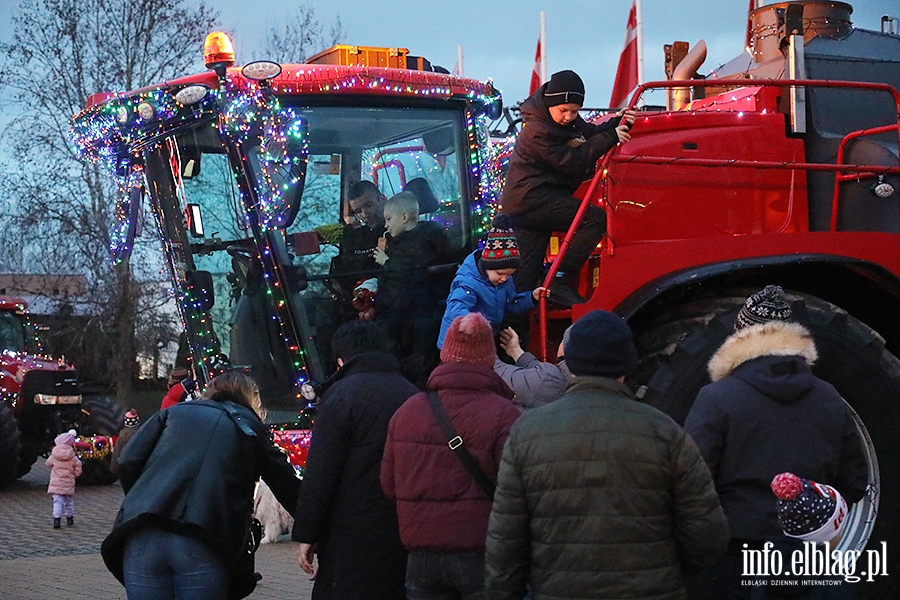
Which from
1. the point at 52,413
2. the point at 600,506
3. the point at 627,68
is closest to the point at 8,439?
the point at 52,413

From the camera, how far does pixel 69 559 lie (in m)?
10.1

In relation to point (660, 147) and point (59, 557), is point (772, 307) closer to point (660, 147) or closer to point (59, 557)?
point (660, 147)

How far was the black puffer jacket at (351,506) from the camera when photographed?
450cm

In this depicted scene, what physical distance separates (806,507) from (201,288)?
14.4 ft

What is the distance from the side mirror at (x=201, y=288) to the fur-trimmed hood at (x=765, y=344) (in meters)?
3.82

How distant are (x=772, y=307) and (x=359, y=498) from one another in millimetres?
1845

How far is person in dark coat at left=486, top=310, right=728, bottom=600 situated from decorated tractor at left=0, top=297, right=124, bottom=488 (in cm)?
1355

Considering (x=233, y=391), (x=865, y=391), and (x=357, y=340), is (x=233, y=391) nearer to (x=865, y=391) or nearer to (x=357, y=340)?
(x=357, y=340)

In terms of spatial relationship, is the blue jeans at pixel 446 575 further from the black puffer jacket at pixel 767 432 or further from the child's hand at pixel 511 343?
the child's hand at pixel 511 343

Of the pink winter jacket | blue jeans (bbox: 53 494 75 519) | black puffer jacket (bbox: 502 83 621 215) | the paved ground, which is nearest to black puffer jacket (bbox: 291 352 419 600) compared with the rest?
black puffer jacket (bbox: 502 83 621 215)

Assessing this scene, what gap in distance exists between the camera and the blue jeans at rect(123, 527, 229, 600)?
4.54 meters

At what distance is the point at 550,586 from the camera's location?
11.2 feet

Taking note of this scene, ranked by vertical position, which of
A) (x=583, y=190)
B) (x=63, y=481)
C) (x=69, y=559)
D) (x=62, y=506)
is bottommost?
(x=62, y=506)

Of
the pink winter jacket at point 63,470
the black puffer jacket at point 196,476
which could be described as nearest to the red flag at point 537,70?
the black puffer jacket at point 196,476
